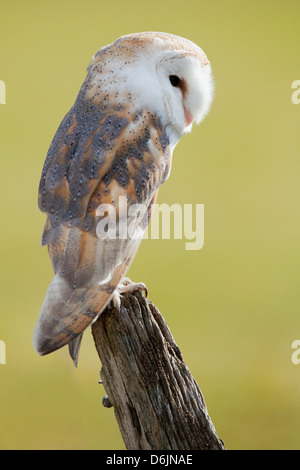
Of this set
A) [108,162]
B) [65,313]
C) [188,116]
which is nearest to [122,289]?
[65,313]

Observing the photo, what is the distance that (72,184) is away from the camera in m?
1.43

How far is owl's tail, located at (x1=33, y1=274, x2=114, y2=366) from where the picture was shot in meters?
1.30

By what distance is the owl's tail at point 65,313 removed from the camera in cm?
130

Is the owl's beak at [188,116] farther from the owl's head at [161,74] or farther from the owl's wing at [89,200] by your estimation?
the owl's wing at [89,200]

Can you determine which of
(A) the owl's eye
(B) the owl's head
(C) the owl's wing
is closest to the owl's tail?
(C) the owl's wing

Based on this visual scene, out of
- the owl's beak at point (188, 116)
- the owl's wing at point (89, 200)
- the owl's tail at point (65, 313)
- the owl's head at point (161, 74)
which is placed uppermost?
the owl's head at point (161, 74)

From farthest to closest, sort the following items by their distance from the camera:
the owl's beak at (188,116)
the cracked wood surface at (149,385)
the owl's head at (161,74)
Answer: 1. the owl's beak at (188,116)
2. the owl's head at (161,74)
3. the cracked wood surface at (149,385)

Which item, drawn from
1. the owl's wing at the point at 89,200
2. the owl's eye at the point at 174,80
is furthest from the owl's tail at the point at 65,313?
the owl's eye at the point at 174,80

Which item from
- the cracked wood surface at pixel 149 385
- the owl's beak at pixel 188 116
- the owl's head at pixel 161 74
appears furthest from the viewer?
the owl's beak at pixel 188 116

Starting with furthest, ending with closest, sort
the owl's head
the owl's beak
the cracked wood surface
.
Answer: the owl's beak
the owl's head
the cracked wood surface

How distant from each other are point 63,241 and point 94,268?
3.9 inches

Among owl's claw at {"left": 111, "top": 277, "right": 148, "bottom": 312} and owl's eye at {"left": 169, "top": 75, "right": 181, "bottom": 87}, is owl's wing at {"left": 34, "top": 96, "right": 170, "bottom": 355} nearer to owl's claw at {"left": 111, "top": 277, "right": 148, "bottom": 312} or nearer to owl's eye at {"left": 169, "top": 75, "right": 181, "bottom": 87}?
owl's claw at {"left": 111, "top": 277, "right": 148, "bottom": 312}
